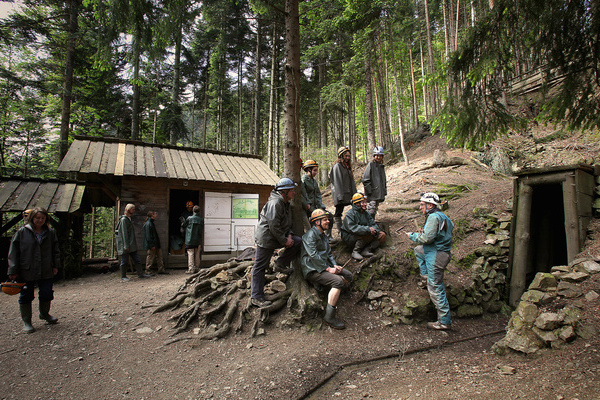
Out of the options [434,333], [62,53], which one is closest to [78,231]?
[434,333]

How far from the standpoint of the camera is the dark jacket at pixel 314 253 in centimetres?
469

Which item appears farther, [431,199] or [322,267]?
[431,199]

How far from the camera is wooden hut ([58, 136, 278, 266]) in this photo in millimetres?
9250

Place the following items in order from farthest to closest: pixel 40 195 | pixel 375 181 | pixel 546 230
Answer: pixel 40 195, pixel 375 181, pixel 546 230

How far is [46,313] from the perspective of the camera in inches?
192

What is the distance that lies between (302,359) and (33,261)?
4.61m

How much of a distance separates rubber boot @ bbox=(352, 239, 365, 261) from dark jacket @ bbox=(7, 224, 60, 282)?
5.49 m

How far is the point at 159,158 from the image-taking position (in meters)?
10.6

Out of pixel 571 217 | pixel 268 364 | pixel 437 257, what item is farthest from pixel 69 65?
pixel 571 217

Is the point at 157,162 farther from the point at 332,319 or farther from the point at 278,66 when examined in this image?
the point at 278,66

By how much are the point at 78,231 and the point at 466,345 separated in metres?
11.4

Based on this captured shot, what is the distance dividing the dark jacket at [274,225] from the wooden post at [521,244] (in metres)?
4.51

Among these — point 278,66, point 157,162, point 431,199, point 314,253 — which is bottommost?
point 314,253

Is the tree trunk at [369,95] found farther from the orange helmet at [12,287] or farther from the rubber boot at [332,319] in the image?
the orange helmet at [12,287]
